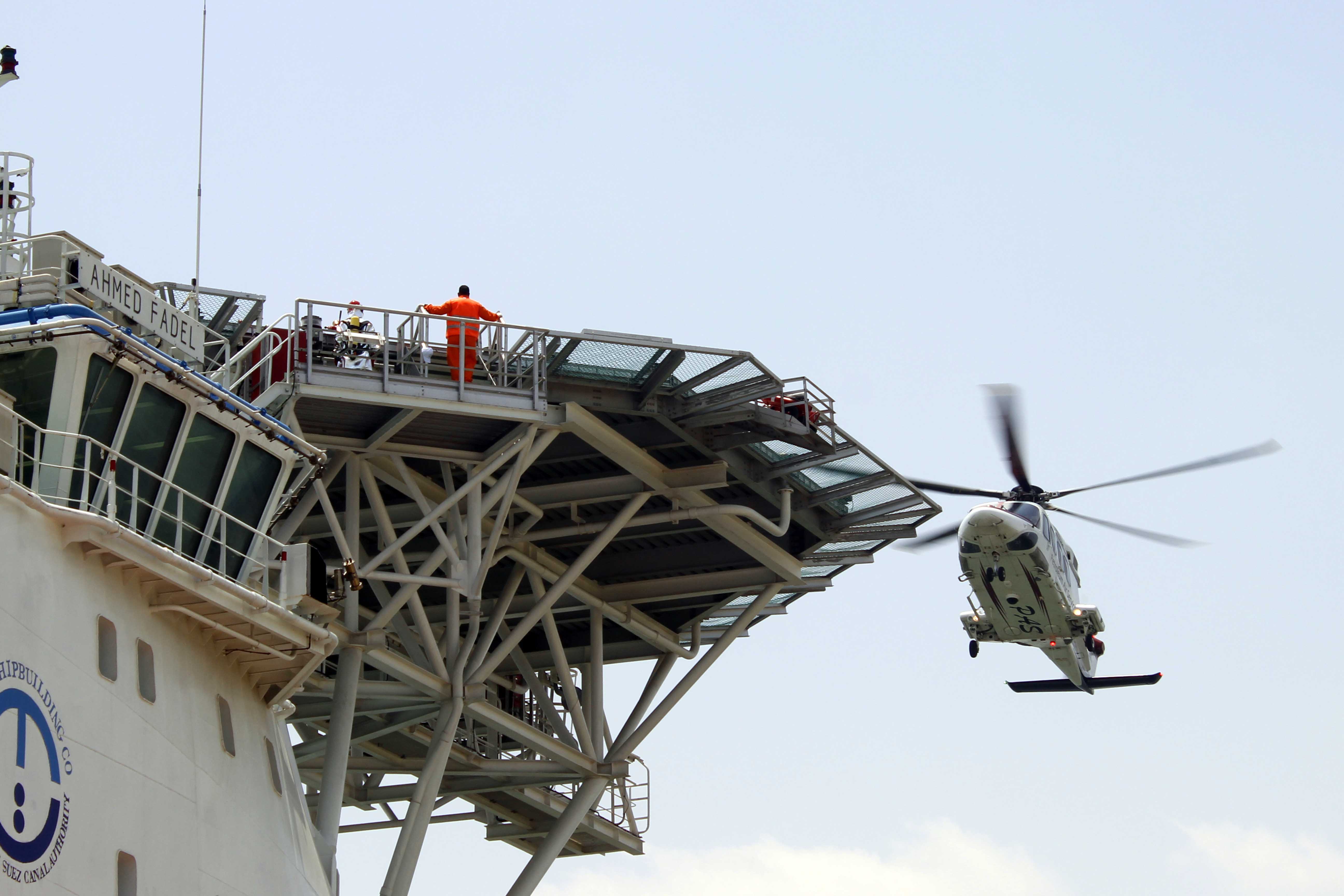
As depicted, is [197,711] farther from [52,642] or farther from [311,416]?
[311,416]

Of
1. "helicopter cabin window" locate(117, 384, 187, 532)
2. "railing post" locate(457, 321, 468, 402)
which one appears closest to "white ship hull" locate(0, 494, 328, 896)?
"helicopter cabin window" locate(117, 384, 187, 532)

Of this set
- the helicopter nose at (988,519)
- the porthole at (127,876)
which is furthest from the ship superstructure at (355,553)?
the helicopter nose at (988,519)

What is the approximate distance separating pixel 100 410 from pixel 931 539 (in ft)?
111

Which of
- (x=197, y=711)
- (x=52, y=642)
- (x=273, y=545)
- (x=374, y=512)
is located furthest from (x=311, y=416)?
(x=52, y=642)

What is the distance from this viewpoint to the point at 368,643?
36.0 m

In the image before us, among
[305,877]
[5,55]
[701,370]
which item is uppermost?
[5,55]

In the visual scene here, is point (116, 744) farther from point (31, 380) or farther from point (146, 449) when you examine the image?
point (31, 380)

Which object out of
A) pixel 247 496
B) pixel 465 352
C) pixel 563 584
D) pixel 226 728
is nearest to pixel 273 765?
pixel 226 728

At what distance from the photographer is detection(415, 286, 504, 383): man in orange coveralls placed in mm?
34562

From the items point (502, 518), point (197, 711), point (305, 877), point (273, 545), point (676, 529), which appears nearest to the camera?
point (197, 711)

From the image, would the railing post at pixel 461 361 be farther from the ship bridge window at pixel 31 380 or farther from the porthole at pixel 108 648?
the porthole at pixel 108 648

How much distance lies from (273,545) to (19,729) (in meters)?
6.77

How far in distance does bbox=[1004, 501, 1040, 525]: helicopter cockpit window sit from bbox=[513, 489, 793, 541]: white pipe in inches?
427

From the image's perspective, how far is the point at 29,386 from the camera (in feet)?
75.7
